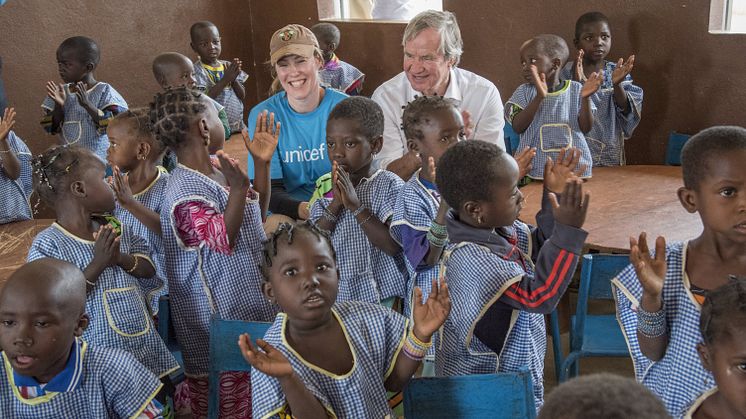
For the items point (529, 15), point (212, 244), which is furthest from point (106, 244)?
point (529, 15)

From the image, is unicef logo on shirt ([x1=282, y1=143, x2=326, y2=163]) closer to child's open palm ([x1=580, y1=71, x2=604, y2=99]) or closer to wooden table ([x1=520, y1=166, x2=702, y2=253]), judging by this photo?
wooden table ([x1=520, y1=166, x2=702, y2=253])

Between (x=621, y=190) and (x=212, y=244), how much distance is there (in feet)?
7.23

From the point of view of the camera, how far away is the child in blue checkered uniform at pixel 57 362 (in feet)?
6.98

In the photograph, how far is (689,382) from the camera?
2.06 metres

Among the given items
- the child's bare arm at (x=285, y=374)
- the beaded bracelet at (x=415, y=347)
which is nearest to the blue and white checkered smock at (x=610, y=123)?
the beaded bracelet at (x=415, y=347)

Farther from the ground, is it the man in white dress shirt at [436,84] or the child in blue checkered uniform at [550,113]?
the man in white dress shirt at [436,84]

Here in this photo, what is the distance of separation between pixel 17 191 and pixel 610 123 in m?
3.42

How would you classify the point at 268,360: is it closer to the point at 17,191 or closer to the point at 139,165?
the point at 139,165

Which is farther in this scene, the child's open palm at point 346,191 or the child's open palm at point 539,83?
the child's open palm at point 539,83

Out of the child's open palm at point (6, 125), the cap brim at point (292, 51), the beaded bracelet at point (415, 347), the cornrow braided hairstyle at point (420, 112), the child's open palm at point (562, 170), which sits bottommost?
the beaded bracelet at point (415, 347)

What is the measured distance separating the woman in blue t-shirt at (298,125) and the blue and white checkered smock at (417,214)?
0.97 m

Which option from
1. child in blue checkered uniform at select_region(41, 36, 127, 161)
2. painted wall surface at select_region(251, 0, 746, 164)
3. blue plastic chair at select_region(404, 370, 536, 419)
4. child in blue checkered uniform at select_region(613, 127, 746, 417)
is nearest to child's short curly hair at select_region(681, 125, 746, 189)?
child in blue checkered uniform at select_region(613, 127, 746, 417)

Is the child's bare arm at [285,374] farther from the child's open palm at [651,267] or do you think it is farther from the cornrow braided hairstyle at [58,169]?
the cornrow braided hairstyle at [58,169]

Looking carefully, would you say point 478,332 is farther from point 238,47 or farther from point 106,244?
point 238,47
